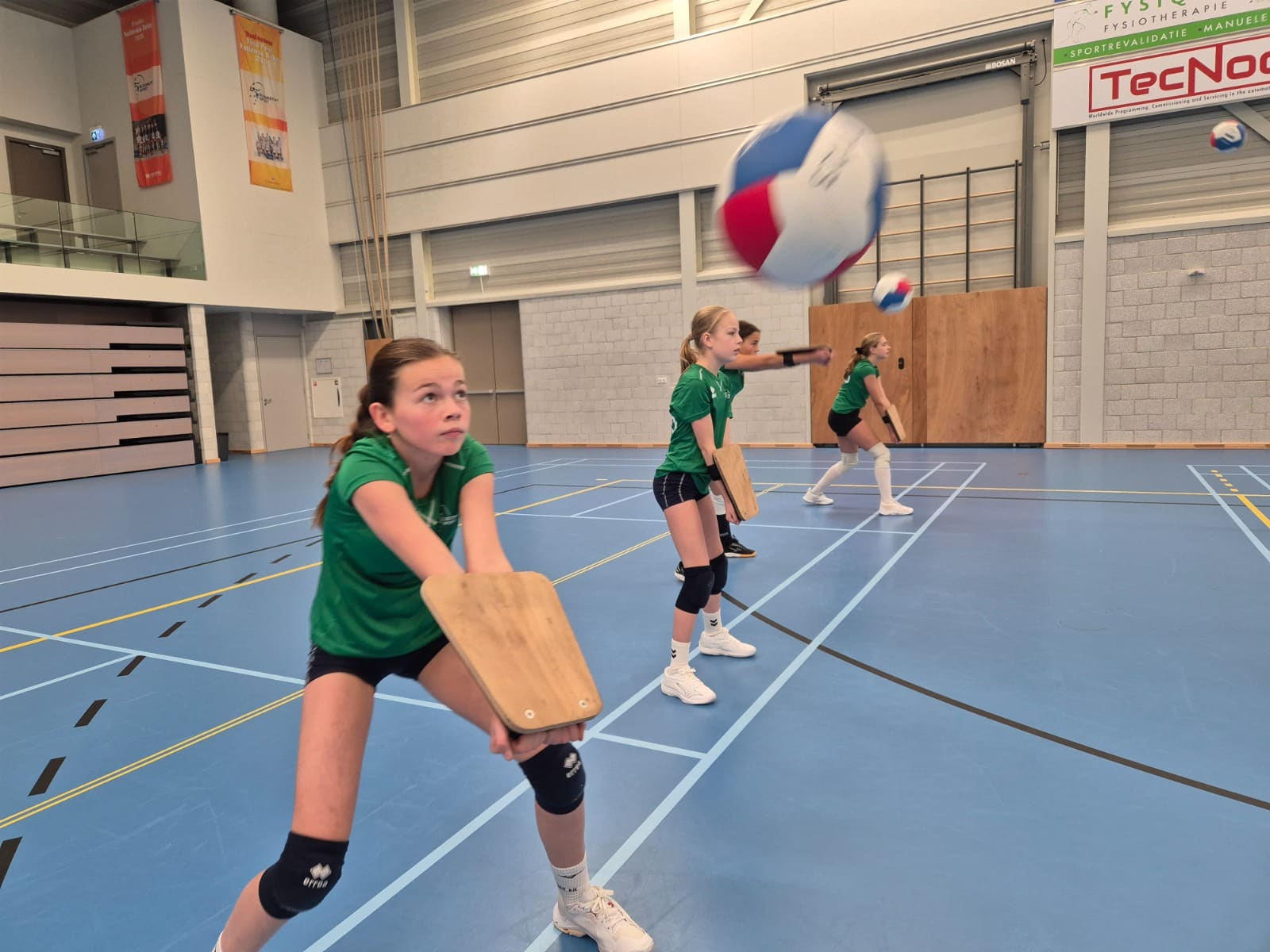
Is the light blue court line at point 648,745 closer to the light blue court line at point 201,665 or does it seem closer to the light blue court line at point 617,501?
the light blue court line at point 201,665

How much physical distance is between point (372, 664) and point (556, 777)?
21.2 inches

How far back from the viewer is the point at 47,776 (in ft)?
10.8

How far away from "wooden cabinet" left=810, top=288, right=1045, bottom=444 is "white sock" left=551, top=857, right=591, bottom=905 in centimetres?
1252

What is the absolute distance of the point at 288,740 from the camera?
3.55m

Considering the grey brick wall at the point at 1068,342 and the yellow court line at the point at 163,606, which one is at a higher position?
the grey brick wall at the point at 1068,342

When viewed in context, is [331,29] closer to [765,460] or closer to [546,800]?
[765,460]

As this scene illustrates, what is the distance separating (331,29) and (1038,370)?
17541 mm

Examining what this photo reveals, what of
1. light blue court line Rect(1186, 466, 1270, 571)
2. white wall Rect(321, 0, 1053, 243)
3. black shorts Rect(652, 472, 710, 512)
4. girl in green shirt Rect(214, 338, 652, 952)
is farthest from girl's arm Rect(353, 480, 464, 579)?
white wall Rect(321, 0, 1053, 243)

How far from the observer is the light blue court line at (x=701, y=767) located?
247cm

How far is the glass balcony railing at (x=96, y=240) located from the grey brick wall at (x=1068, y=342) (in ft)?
53.4

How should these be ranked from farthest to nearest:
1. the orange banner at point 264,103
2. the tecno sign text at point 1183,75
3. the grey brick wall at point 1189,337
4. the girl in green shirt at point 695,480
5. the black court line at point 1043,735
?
the orange banner at point 264,103 → the grey brick wall at point 1189,337 → the tecno sign text at point 1183,75 → the girl in green shirt at point 695,480 → the black court line at point 1043,735

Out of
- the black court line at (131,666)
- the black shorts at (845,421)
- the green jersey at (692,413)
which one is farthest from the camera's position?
the black shorts at (845,421)

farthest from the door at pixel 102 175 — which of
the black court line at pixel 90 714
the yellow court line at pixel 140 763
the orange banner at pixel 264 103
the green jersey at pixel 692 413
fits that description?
the green jersey at pixel 692 413

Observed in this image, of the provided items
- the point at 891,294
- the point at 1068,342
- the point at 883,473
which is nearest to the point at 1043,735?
the point at 883,473
